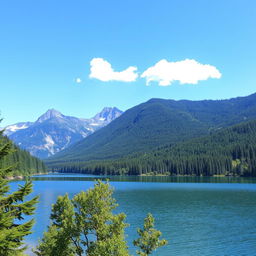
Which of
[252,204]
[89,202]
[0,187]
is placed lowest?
[252,204]

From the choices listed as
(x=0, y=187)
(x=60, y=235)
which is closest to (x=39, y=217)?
(x=60, y=235)

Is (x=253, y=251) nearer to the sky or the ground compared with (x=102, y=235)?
nearer to the ground

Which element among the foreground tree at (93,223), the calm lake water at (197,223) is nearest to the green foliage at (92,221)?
the foreground tree at (93,223)

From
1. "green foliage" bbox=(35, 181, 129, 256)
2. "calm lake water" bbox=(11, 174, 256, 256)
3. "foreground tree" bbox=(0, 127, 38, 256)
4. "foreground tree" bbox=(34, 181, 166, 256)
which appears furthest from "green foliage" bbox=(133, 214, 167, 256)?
"calm lake water" bbox=(11, 174, 256, 256)

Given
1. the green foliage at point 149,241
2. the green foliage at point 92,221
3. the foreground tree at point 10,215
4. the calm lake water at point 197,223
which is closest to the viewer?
the foreground tree at point 10,215

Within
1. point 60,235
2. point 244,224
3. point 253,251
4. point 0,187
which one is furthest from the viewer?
point 244,224

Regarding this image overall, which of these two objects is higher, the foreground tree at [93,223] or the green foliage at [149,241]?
the foreground tree at [93,223]

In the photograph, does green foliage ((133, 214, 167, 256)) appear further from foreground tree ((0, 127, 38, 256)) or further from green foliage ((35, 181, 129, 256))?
foreground tree ((0, 127, 38, 256))

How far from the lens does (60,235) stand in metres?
28.8

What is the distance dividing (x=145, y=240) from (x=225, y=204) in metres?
80.9

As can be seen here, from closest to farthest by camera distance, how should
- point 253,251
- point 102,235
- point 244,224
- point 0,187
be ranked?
point 0,187
point 102,235
point 253,251
point 244,224

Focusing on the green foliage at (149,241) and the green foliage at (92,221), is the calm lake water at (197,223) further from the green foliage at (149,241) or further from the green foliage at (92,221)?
the green foliage at (92,221)

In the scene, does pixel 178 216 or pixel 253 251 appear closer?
pixel 253 251

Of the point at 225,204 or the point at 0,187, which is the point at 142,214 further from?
the point at 0,187
